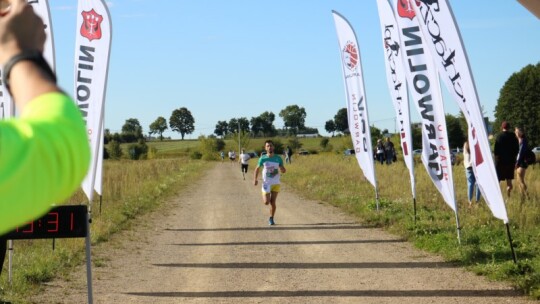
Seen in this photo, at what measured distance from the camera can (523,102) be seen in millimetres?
73062

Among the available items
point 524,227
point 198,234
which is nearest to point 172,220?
point 198,234

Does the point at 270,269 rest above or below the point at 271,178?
below

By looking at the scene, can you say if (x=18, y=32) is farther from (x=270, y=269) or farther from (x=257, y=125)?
(x=257, y=125)

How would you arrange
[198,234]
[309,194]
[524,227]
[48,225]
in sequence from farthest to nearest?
1. [309,194]
2. [198,234]
3. [524,227]
4. [48,225]

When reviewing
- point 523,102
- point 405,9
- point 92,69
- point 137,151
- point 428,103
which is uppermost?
point 523,102

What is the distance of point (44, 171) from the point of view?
3.41ft

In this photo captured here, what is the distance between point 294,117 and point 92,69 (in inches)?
6753

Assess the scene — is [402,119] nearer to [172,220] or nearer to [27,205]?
[172,220]

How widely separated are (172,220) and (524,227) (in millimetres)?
8676

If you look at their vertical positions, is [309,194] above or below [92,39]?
below

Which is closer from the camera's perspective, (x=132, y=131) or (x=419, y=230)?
(x=419, y=230)

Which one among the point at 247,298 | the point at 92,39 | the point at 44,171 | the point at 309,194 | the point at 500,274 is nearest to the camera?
the point at 44,171

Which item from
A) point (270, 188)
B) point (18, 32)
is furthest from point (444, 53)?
point (18, 32)

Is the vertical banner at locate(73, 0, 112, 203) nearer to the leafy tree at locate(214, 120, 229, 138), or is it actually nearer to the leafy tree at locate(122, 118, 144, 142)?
the leafy tree at locate(122, 118, 144, 142)
